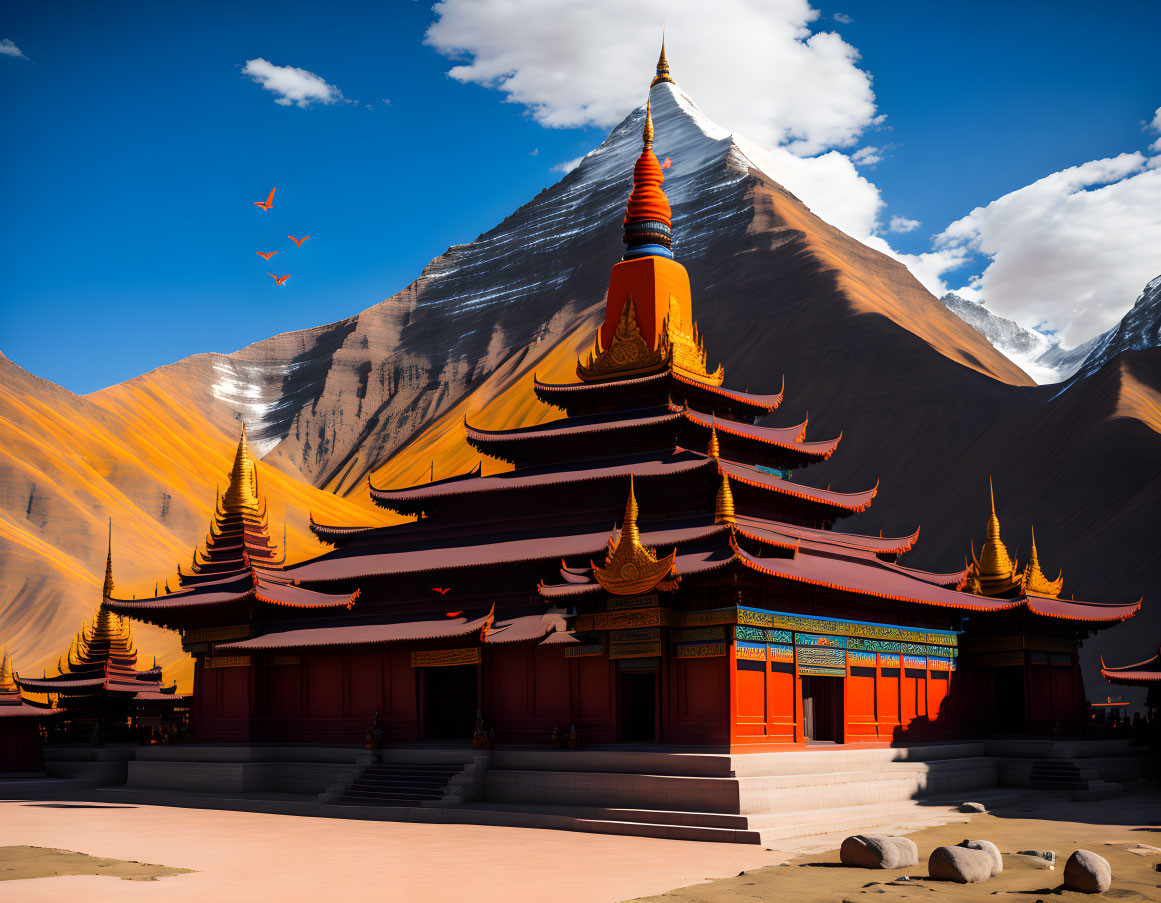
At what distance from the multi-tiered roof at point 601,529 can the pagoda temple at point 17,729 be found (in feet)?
26.1

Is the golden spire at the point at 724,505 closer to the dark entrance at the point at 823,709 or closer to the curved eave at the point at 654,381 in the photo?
the dark entrance at the point at 823,709

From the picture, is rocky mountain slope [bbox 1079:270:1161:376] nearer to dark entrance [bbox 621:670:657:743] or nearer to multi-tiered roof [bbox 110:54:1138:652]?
multi-tiered roof [bbox 110:54:1138:652]

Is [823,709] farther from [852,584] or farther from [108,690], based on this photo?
[108,690]

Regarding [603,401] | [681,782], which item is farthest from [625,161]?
[681,782]

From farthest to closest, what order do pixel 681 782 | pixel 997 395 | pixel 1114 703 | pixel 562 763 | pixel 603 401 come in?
pixel 997 395 → pixel 1114 703 → pixel 603 401 → pixel 562 763 → pixel 681 782

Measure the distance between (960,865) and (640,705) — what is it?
1546 centimetres

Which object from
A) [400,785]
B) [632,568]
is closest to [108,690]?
[400,785]

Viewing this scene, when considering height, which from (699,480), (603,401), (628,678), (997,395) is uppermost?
(997,395)

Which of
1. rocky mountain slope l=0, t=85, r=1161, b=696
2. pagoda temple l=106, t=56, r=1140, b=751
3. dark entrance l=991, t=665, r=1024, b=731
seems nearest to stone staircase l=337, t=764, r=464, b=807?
pagoda temple l=106, t=56, r=1140, b=751

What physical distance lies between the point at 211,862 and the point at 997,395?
98.8 meters

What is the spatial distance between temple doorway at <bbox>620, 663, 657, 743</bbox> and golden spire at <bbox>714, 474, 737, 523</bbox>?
14.2 ft

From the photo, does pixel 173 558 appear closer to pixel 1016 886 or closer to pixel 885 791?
pixel 885 791

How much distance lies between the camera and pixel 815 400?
119m

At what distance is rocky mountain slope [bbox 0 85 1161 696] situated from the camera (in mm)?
94312
